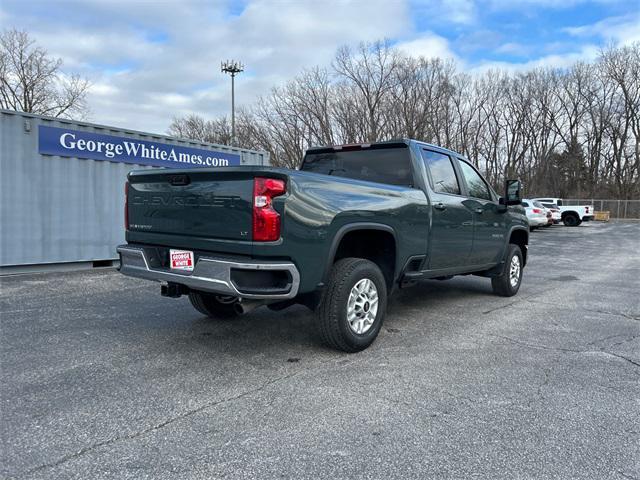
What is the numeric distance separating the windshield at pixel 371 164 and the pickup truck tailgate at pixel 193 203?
2142 millimetres

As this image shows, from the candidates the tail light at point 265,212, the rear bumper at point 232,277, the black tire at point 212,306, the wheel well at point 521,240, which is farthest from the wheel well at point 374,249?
the wheel well at point 521,240

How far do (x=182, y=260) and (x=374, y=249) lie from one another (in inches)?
74.6

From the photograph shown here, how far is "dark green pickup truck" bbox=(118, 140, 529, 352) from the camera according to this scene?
3.64 m

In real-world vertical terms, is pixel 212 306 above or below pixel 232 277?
below

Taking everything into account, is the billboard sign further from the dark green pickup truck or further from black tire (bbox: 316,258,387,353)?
black tire (bbox: 316,258,387,353)

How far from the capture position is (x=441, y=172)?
5730 millimetres

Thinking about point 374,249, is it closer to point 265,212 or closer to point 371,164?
point 371,164

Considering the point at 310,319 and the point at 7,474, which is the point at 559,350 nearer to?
the point at 310,319

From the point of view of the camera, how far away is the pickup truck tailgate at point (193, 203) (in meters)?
3.68

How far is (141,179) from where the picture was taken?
4473 millimetres

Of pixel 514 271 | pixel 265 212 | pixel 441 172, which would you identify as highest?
A: pixel 441 172

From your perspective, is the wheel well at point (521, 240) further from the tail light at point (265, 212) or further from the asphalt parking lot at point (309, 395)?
the tail light at point (265, 212)

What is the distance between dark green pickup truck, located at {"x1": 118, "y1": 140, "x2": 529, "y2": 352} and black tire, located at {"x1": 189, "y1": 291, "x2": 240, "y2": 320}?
0.01 meters

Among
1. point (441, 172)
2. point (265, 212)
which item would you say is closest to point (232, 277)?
point (265, 212)
